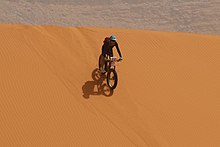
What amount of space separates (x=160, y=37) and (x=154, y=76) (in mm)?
2270

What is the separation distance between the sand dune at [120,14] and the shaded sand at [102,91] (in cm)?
434

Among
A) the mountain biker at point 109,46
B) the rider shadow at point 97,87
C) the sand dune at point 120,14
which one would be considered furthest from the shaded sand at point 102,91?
the sand dune at point 120,14

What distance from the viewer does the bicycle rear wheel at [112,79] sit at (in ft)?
36.9

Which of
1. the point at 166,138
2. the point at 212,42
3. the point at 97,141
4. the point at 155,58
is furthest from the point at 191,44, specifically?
the point at 97,141

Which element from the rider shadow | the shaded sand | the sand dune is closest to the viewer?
the shaded sand

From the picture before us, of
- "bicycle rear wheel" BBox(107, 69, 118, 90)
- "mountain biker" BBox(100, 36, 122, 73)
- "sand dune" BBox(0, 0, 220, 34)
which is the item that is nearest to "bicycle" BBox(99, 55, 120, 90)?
"bicycle rear wheel" BBox(107, 69, 118, 90)

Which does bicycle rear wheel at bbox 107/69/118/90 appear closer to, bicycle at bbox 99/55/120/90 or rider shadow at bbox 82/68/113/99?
bicycle at bbox 99/55/120/90

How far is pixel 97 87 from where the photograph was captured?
11.6 m

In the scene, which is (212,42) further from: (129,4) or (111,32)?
(129,4)

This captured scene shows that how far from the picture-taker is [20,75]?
38.2ft

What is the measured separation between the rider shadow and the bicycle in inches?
6.6

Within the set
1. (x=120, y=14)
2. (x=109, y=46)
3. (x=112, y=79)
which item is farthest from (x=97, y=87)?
(x=120, y=14)

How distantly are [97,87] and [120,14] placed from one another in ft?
28.2

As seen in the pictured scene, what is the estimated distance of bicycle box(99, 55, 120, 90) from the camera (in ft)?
36.8
